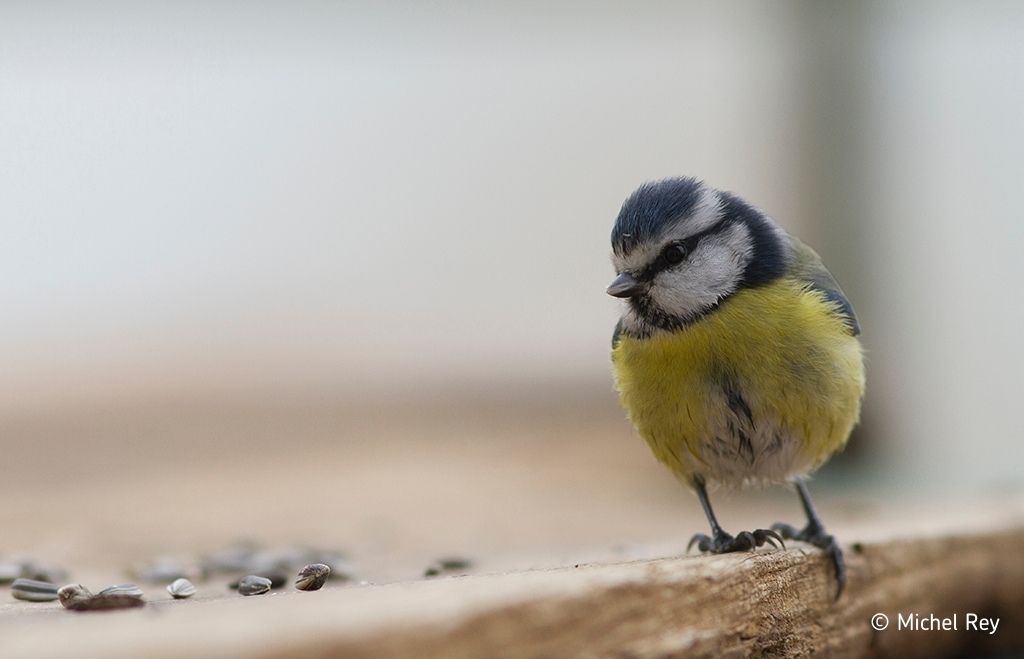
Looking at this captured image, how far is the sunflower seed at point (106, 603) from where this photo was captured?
1.14 meters

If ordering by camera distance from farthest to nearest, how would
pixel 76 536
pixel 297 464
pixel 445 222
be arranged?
pixel 445 222 < pixel 297 464 < pixel 76 536

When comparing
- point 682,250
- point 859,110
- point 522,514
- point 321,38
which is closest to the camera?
point 682,250

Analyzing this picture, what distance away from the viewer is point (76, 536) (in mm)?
2293

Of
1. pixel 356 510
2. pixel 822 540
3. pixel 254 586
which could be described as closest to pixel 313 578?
pixel 254 586

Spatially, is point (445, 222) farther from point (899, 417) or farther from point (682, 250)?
point (682, 250)

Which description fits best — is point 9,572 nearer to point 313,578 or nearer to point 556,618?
point 313,578

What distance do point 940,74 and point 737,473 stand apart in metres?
3.43

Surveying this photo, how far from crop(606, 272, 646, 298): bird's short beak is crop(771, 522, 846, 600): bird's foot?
1.48ft

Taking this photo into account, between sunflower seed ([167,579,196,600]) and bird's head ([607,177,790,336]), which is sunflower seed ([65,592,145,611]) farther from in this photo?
bird's head ([607,177,790,336])

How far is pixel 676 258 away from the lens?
1.84m

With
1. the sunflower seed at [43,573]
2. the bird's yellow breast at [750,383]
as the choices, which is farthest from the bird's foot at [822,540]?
the sunflower seed at [43,573]

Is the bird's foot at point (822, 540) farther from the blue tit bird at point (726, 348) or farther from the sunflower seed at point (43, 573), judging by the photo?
the sunflower seed at point (43, 573)

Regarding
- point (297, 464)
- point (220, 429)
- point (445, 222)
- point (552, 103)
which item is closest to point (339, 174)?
point (445, 222)

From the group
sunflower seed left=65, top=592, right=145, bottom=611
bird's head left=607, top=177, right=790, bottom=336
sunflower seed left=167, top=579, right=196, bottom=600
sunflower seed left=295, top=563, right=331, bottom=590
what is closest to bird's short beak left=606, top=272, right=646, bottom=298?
bird's head left=607, top=177, right=790, bottom=336
